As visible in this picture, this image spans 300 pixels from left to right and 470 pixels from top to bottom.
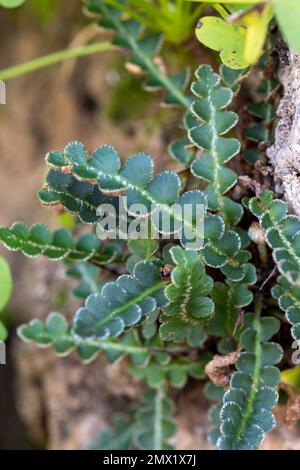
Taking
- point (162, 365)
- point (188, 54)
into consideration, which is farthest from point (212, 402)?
point (188, 54)

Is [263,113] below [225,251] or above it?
above

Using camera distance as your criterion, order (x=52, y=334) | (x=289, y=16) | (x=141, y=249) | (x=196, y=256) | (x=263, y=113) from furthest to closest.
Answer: (x=52, y=334) → (x=263, y=113) → (x=141, y=249) → (x=196, y=256) → (x=289, y=16)

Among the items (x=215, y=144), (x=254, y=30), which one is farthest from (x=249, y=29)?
(x=215, y=144)

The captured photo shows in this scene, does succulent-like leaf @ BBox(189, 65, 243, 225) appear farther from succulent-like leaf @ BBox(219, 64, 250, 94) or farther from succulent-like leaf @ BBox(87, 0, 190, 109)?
succulent-like leaf @ BBox(87, 0, 190, 109)

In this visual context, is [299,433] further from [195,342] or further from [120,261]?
[120,261]

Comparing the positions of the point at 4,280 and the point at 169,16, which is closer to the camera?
the point at 4,280

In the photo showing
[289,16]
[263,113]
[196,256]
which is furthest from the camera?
[263,113]

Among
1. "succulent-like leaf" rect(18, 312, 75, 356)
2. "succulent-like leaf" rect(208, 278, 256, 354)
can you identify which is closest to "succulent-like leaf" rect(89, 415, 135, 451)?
"succulent-like leaf" rect(18, 312, 75, 356)

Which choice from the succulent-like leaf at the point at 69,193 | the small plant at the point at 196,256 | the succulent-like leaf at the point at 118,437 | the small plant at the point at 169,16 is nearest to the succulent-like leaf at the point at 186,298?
the small plant at the point at 196,256

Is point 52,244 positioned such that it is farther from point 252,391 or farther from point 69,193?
point 252,391
